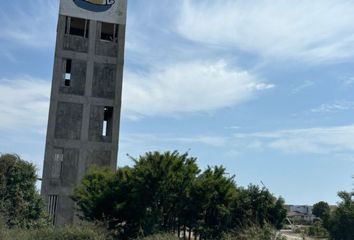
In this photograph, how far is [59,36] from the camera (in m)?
38.8

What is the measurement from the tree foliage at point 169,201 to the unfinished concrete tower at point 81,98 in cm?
1063

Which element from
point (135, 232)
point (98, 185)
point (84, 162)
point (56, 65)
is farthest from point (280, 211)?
point (56, 65)

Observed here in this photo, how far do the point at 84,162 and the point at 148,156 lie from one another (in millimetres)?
15338

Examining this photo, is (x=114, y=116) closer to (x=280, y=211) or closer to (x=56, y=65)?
(x=56, y=65)

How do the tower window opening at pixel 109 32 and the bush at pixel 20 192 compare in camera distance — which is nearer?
the bush at pixel 20 192

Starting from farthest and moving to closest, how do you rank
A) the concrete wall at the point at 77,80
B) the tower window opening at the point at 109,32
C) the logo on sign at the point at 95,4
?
1. the tower window opening at the point at 109,32
2. the logo on sign at the point at 95,4
3. the concrete wall at the point at 77,80

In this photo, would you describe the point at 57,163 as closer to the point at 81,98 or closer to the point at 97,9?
the point at 81,98

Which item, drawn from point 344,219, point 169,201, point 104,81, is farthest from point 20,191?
point 344,219

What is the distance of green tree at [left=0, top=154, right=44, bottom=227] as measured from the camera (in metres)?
22.7

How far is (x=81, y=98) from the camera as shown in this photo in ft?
126

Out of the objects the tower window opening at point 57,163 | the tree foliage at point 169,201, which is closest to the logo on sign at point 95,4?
the tower window opening at point 57,163

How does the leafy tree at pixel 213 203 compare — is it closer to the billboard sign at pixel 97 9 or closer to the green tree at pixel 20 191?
the green tree at pixel 20 191

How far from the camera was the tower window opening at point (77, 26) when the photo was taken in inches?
1554

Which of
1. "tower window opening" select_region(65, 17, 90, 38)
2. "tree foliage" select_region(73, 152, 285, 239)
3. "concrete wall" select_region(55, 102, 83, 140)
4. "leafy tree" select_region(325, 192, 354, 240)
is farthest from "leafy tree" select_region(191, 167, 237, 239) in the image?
"tower window opening" select_region(65, 17, 90, 38)
